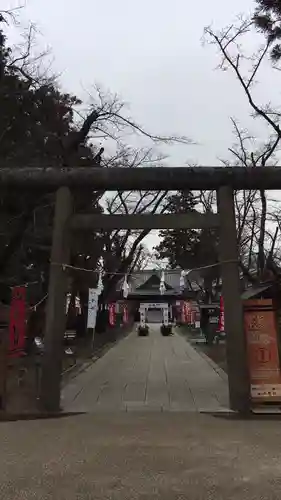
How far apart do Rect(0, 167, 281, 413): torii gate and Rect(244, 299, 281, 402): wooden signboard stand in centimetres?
55

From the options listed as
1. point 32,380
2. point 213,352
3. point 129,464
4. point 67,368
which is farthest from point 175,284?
point 129,464

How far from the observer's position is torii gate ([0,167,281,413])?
10.4 meters

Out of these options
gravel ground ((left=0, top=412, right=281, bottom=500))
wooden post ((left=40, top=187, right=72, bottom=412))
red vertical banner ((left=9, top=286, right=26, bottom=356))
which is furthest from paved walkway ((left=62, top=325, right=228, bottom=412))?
red vertical banner ((left=9, top=286, right=26, bottom=356))

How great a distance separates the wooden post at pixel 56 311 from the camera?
10148mm

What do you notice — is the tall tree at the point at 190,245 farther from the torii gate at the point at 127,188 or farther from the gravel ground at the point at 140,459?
the gravel ground at the point at 140,459

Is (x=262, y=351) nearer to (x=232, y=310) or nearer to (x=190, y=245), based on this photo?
(x=232, y=310)

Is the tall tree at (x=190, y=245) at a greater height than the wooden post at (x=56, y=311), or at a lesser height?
greater

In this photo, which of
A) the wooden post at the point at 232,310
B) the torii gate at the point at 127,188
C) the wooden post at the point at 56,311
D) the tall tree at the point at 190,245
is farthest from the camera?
the tall tree at the point at 190,245

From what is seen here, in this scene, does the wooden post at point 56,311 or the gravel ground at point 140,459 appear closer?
the gravel ground at point 140,459

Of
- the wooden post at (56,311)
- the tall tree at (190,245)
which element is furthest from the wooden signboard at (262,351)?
the tall tree at (190,245)

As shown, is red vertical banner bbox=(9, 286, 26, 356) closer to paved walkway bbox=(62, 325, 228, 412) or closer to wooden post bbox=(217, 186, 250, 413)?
paved walkway bbox=(62, 325, 228, 412)

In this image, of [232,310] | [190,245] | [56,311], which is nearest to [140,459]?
[232,310]

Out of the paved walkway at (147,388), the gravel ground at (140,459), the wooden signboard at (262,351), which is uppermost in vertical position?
the wooden signboard at (262,351)

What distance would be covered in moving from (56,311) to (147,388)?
14.0 feet
